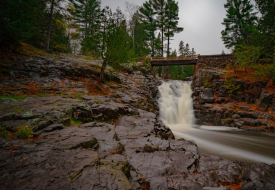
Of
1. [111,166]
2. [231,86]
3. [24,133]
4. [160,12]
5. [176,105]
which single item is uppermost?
[160,12]

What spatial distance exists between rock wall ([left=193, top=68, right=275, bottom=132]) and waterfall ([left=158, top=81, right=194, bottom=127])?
971 mm

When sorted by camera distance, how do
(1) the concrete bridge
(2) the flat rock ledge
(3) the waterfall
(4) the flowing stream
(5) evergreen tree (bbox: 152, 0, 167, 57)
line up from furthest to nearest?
1. (5) evergreen tree (bbox: 152, 0, 167, 57)
2. (1) the concrete bridge
3. (3) the waterfall
4. (4) the flowing stream
5. (2) the flat rock ledge

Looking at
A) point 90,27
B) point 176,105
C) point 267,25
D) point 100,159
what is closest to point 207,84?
point 176,105

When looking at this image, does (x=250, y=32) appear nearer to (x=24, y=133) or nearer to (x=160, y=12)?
(x=160, y=12)

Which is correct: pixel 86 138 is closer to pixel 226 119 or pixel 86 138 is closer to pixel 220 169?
pixel 220 169

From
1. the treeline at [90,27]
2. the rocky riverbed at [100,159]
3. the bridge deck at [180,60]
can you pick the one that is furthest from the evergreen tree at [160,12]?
the rocky riverbed at [100,159]

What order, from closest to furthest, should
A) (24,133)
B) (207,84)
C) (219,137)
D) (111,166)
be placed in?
(111,166) < (24,133) < (219,137) < (207,84)

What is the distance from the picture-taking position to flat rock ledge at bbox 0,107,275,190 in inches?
98.4

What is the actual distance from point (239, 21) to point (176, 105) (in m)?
23.3

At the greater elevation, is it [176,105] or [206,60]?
[206,60]

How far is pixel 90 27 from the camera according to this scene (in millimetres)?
23109

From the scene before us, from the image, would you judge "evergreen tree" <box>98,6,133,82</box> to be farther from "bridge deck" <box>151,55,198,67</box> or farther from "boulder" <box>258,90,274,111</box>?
"boulder" <box>258,90,274,111</box>

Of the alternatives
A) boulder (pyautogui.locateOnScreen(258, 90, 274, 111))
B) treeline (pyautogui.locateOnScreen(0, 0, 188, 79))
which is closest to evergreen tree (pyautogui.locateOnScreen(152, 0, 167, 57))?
treeline (pyautogui.locateOnScreen(0, 0, 188, 79))

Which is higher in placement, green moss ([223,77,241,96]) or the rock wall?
green moss ([223,77,241,96])
